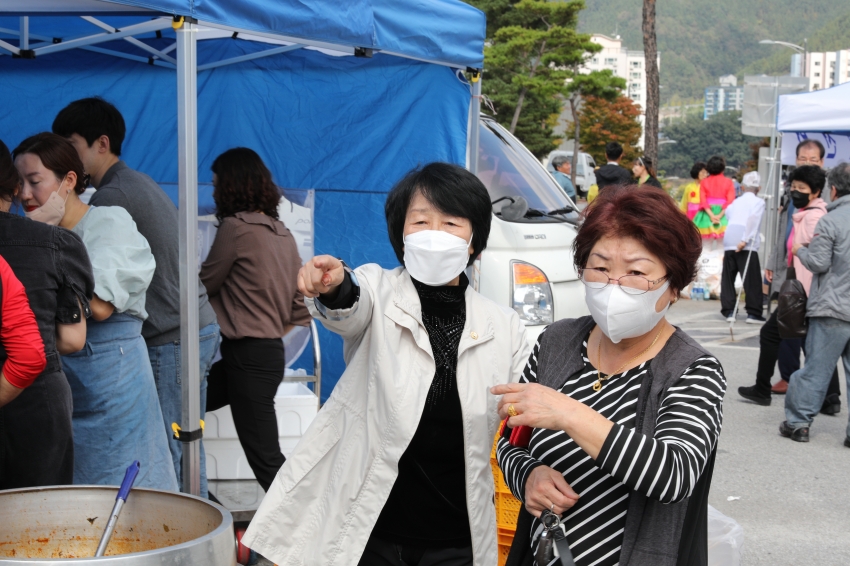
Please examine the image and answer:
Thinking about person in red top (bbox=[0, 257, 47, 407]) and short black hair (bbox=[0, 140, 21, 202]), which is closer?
person in red top (bbox=[0, 257, 47, 407])

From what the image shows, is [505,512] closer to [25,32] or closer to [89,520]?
[89,520]

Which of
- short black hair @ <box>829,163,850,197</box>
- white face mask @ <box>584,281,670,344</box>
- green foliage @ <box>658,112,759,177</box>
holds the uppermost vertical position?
green foliage @ <box>658,112,759,177</box>

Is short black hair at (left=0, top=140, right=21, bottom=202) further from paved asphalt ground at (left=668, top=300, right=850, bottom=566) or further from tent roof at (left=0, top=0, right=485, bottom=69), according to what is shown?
paved asphalt ground at (left=668, top=300, right=850, bottom=566)

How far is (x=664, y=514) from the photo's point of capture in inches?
71.7

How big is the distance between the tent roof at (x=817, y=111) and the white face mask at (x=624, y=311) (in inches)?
348

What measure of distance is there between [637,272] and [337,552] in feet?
3.42

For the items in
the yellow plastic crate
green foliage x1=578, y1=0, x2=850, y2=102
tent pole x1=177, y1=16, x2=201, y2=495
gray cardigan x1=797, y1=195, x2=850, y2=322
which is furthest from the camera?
green foliage x1=578, y1=0, x2=850, y2=102

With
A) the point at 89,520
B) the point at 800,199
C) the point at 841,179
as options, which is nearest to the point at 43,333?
the point at 89,520

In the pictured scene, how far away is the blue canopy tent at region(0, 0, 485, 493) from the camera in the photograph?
4.83 meters

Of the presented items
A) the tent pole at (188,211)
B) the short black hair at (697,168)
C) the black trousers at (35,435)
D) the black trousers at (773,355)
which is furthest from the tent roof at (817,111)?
the black trousers at (35,435)

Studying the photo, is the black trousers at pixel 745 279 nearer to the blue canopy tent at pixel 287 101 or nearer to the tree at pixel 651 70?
the blue canopy tent at pixel 287 101

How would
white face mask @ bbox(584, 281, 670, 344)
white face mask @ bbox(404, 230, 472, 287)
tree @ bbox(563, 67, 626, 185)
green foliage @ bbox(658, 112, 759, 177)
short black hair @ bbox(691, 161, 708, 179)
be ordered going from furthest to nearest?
green foliage @ bbox(658, 112, 759, 177), tree @ bbox(563, 67, 626, 185), short black hair @ bbox(691, 161, 708, 179), white face mask @ bbox(404, 230, 472, 287), white face mask @ bbox(584, 281, 670, 344)

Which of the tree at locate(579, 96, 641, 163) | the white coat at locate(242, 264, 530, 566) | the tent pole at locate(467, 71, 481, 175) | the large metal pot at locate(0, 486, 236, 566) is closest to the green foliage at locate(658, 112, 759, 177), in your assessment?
the tree at locate(579, 96, 641, 163)

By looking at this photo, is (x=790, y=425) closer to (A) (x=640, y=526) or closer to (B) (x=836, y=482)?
(B) (x=836, y=482)
